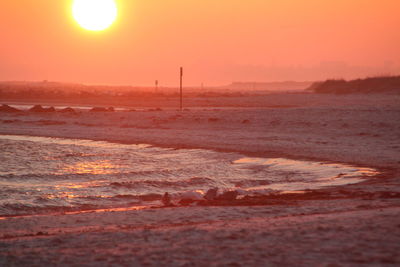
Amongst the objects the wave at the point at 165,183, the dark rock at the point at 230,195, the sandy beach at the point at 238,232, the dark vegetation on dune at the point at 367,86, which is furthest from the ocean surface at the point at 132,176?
the dark vegetation on dune at the point at 367,86

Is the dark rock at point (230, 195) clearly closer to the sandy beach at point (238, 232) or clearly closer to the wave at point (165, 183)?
the sandy beach at point (238, 232)

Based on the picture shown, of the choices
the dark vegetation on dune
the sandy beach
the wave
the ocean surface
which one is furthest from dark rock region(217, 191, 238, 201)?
the dark vegetation on dune

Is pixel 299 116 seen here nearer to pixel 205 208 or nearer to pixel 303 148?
pixel 303 148

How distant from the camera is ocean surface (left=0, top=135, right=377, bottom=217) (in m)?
10.3

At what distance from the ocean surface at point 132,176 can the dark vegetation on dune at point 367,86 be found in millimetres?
31711

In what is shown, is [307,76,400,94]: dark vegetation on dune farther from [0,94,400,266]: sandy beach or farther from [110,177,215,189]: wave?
[110,177,215,189]: wave

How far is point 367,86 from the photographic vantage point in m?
49.5

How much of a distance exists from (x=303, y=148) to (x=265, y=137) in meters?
3.45

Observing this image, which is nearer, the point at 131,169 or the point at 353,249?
the point at 353,249

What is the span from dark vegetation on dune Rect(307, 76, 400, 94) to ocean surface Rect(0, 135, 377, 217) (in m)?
31.7

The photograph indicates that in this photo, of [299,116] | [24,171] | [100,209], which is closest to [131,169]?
[24,171]

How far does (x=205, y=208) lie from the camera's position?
28.9ft

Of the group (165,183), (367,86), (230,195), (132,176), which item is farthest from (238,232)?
(367,86)

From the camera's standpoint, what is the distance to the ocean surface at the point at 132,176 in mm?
10320
